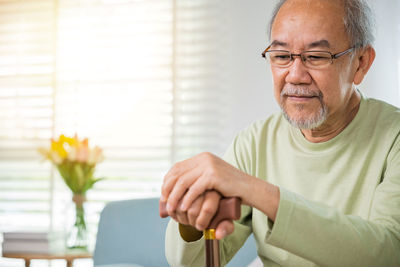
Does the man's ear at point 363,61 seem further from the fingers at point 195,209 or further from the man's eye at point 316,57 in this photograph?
the fingers at point 195,209

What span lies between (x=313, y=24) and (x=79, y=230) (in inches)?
73.3

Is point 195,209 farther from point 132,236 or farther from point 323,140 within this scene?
point 132,236

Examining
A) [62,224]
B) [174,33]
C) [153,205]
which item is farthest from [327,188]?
[62,224]

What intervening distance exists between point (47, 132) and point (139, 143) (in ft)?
2.31

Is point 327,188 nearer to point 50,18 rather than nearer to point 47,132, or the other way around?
point 47,132

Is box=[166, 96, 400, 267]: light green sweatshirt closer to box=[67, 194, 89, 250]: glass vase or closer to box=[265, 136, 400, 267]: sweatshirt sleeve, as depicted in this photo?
box=[265, 136, 400, 267]: sweatshirt sleeve

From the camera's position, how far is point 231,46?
2.87 m

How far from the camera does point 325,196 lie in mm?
1251

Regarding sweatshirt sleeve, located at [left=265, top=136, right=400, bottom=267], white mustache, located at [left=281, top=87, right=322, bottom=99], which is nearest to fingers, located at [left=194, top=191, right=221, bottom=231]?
sweatshirt sleeve, located at [left=265, top=136, right=400, bottom=267]

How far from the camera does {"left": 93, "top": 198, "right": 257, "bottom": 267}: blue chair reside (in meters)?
2.12

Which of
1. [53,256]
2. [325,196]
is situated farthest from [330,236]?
[53,256]

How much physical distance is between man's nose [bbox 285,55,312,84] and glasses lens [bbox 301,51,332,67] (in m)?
0.02

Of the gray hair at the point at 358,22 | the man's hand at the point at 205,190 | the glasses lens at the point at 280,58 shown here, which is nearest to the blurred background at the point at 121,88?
the gray hair at the point at 358,22

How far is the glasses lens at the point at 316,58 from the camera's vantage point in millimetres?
1226
